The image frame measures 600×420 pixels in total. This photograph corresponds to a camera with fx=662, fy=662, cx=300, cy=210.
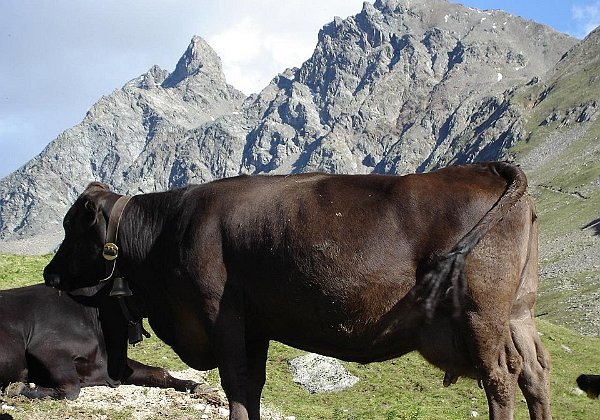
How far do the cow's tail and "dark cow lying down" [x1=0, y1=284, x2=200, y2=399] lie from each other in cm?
570

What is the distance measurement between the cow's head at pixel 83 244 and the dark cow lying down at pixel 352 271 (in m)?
1.07

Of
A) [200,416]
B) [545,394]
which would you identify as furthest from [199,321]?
[545,394]

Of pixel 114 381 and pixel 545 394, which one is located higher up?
pixel 545 394

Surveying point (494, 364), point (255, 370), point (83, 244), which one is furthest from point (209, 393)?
point (494, 364)

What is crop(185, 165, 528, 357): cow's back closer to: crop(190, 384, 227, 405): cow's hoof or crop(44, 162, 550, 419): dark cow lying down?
crop(44, 162, 550, 419): dark cow lying down

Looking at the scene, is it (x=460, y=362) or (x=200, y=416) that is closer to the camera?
(x=460, y=362)

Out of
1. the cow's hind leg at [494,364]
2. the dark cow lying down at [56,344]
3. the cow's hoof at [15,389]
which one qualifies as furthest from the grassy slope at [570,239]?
the cow's hind leg at [494,364]

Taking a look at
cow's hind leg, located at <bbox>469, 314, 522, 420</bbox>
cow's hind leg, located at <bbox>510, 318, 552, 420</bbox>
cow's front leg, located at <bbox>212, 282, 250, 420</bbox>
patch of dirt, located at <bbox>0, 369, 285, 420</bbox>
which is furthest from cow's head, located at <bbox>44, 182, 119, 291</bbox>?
cow's hind leg, located at <bbox>510, 318, 552, 420</bbox>

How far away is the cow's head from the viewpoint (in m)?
8.63

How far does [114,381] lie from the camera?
11523 millimetres

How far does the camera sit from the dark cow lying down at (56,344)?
35.3ft

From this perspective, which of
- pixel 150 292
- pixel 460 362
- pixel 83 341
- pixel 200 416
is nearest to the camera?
pixel 460 362

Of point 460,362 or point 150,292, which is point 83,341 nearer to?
point 150,292

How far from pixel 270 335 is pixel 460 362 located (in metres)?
2.11
